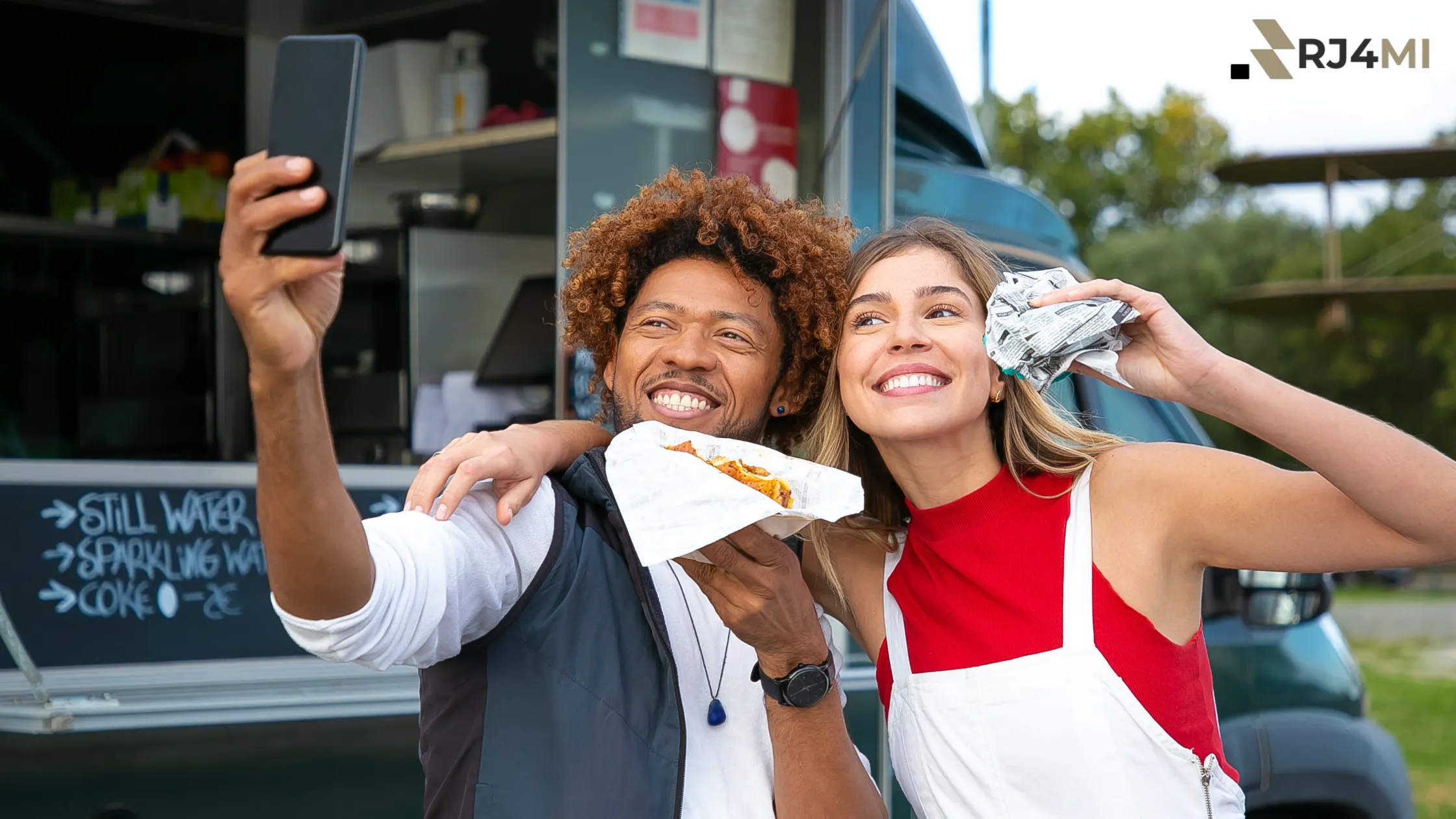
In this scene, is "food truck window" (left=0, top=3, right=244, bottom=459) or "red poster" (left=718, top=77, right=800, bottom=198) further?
"food truck window" (left=0, top=3, right=244, bottom=459)

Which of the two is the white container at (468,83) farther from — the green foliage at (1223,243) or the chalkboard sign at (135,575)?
the green foliage at (1223,243)

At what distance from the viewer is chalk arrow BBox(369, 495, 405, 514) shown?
11.6 ft

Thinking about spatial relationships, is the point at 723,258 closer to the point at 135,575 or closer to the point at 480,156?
the point at 135,575

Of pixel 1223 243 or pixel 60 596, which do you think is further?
pixel 1223 243

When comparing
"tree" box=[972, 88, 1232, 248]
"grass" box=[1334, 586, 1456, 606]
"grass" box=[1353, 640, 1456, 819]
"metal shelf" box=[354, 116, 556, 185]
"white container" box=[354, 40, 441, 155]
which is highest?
"tree" box=[972, 88, 1232, 248]

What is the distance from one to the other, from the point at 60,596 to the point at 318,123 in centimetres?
196

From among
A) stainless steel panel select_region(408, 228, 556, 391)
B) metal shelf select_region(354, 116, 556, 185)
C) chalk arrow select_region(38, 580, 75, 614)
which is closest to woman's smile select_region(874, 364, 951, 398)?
chalk arrow select_region(38, 580, 75, 614)

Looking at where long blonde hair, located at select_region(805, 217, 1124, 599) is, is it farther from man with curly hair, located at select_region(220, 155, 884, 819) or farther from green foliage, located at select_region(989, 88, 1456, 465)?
green foliage, located at select_region(989, 88, 1456, 465)

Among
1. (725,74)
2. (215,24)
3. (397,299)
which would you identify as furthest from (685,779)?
(215,24)

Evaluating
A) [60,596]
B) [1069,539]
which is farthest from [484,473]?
[60,596]

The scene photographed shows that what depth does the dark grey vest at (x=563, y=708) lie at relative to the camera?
1762 millimetres

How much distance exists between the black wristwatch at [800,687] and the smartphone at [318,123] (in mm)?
866

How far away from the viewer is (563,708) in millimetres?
1797

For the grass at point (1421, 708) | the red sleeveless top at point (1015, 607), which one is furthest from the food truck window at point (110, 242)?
the grass at point (1421, 708)
